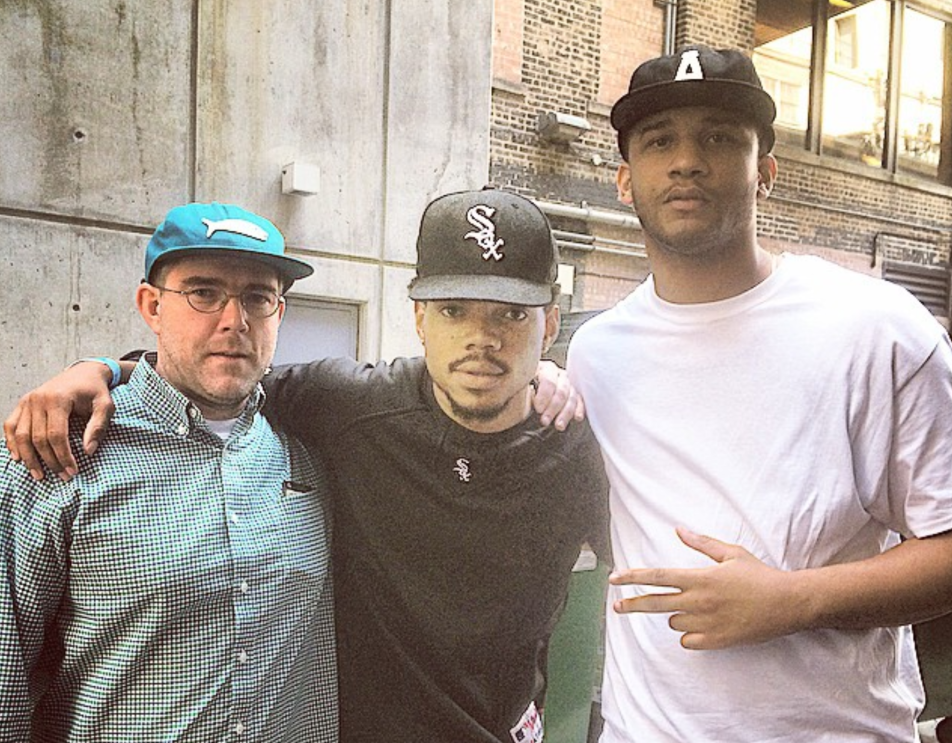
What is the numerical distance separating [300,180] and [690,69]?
1.83 metres

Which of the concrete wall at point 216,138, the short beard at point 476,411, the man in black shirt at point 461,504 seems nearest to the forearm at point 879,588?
the man in black shirt at point 461,504

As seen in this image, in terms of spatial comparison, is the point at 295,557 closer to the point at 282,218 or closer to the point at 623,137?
the point at 623,137

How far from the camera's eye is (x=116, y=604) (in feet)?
3.92

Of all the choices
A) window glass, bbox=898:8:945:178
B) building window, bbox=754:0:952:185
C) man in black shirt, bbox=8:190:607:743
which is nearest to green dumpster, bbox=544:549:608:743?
man in black shirt, bbox=8:190:607:743

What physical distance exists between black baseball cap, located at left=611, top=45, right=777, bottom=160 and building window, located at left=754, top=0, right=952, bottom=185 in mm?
3962

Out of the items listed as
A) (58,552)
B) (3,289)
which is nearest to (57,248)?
(3,289)

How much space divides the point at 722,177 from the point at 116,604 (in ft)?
3.31

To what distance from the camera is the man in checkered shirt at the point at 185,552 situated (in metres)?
1.18

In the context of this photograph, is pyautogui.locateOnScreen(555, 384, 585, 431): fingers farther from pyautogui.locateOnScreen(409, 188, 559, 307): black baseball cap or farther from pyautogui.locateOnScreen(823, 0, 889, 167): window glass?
pyautogui.locateOnScreen(823, 0, 889, 167): window glass

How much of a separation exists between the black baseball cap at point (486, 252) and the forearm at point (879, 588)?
56 centimetres

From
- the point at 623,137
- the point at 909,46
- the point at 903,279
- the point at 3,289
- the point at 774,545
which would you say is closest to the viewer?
the point at 774,545

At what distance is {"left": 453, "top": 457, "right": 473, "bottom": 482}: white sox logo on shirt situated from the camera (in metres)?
1.38

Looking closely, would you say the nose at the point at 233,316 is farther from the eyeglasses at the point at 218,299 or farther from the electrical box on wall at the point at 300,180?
the electrical box on wall at the point at 300,180

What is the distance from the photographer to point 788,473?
111cm
